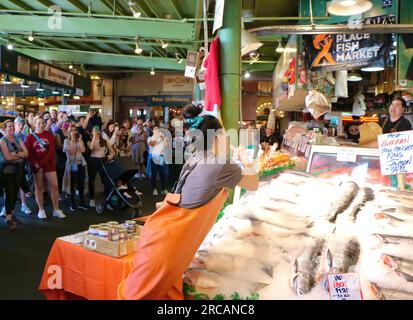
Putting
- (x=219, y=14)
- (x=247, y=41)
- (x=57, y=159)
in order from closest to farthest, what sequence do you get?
(x=219, y=14), (x=247, y=41), (x=57, y=159)

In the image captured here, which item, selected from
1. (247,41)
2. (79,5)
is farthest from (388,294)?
(79,5)

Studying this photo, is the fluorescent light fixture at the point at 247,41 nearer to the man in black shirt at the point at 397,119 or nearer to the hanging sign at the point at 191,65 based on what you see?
the hanging sign at the point at 191,65

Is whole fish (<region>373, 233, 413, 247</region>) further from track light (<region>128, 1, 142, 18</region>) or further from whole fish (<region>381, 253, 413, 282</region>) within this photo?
track light (<region>128, 1, 142, 18</region>)

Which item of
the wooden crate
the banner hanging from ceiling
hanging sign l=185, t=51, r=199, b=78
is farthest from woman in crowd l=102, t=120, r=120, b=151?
the wooden crate

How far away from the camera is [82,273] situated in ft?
8.52

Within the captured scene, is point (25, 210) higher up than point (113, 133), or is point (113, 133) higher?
point (113, 133)

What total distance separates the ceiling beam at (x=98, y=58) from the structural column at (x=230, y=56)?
9.84 metres

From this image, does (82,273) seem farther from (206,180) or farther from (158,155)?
(158,155)

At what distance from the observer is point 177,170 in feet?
32.5

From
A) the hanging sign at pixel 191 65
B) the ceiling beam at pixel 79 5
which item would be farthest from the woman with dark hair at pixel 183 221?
the ceiling beam at pixel 79 5

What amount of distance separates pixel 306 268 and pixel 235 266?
394mm

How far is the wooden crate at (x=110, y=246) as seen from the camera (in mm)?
2453

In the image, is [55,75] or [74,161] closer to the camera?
[74,161]
